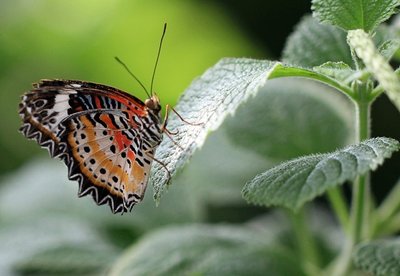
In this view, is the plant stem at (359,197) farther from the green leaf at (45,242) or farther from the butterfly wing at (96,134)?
the green leaf at (45,242)

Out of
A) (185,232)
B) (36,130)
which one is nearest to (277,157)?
(185,232)

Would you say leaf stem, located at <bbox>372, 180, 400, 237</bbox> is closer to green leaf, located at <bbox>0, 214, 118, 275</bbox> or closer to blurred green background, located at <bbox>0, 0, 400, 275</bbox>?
blurred green background, located at <bbox>0, 0, 400, 275</bbox>

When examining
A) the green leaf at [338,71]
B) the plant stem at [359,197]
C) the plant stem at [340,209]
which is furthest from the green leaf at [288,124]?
the green leaf at [338,71]

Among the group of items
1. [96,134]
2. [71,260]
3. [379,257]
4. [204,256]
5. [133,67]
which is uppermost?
[133,67]

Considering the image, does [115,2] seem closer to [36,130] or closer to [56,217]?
[56,217]

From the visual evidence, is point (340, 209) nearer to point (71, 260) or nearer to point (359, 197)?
point (359, 197)

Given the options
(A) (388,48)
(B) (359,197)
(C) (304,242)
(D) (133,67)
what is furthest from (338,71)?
(D) (133,67)

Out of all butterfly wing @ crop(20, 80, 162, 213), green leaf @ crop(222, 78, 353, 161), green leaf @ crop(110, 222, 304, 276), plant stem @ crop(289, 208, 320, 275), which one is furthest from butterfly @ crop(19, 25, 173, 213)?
plant stem @ crop(289, 208, 320, 275)
